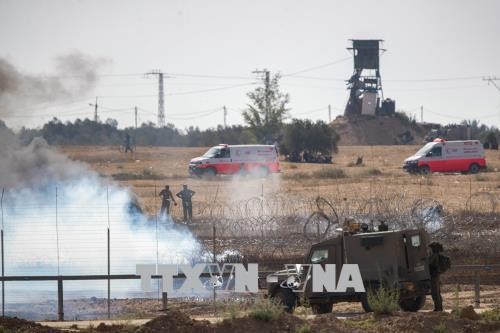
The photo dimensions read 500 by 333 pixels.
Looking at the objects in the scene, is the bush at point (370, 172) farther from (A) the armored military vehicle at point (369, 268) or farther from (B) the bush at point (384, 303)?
(B) the bush at point (384, 303)

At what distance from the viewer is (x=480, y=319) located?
20906 mm

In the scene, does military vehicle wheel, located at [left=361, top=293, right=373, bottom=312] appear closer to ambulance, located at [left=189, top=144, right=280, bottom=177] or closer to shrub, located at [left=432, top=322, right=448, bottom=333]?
shrub, located at [left=432, top=322, right=448, bottom=333]

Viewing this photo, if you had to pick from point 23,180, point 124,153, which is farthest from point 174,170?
point 23,180

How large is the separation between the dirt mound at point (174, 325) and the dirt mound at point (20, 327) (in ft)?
5.72

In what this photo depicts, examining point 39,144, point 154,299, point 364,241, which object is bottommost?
point 154,299

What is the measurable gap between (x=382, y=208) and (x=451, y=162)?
30.9 meters

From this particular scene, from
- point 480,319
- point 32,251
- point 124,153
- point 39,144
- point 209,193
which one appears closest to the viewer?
point 480,319

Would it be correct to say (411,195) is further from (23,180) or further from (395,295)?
(395,295)

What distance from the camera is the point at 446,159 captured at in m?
63.4

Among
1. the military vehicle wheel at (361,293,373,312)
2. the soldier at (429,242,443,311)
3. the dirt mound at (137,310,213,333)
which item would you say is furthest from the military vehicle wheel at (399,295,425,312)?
the dirt mound at (137,310,213,333)

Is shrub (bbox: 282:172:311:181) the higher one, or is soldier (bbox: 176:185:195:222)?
shrub (bbox: 282:172:311:181)

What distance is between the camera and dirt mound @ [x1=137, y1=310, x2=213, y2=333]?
18797mm

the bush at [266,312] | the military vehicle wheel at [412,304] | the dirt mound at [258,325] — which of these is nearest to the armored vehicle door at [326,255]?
the military vehicle wheel at [412,304]

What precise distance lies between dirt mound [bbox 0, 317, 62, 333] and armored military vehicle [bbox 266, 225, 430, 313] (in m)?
5.61
